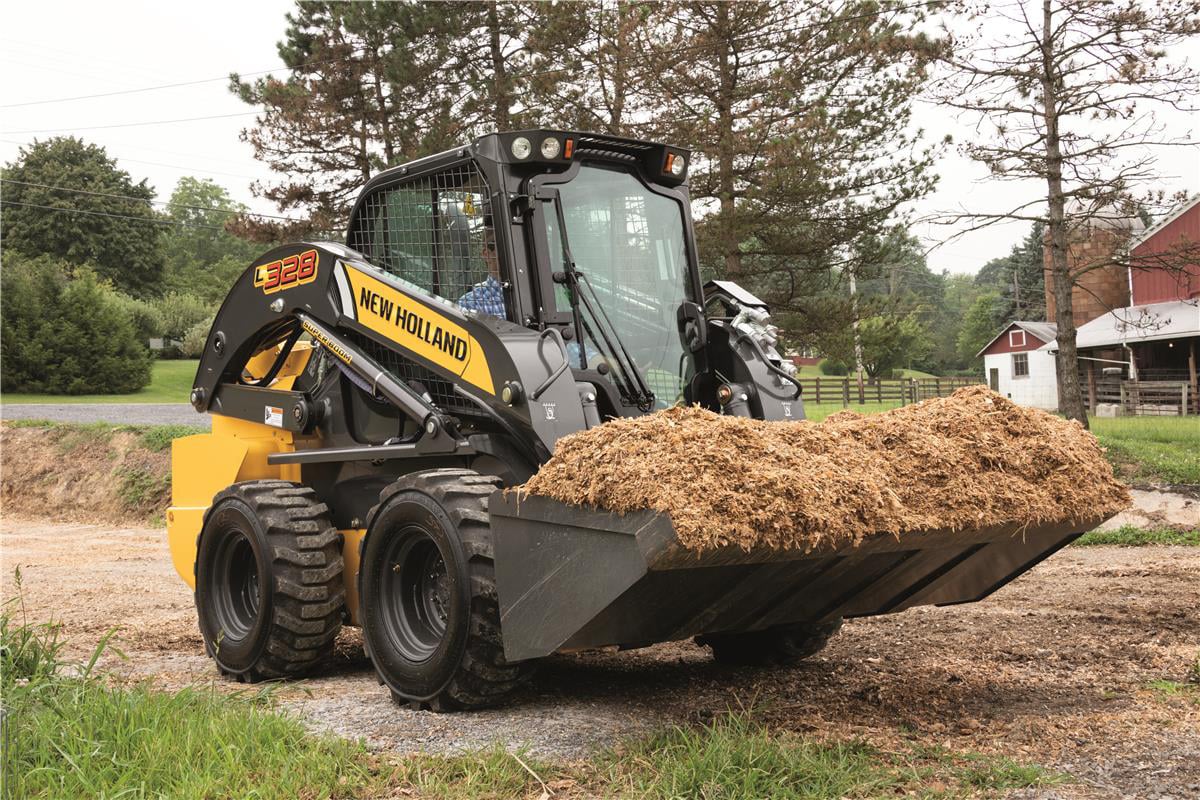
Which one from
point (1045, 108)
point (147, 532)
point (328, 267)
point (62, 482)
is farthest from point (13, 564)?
point (1045, 108)

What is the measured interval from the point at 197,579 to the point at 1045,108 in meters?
12.3

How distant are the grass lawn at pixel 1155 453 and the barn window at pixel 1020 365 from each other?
25376 millimetres

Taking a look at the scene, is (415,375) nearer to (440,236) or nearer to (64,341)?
(440,236)

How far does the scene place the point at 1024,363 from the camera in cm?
4297

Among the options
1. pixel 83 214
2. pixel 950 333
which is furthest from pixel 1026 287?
pixel 83 214

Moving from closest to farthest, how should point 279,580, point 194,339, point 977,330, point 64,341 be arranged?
1. point 279,580
2. point 64,341
3. point 194,339
4. point 977,330

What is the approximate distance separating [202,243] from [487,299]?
293 feet

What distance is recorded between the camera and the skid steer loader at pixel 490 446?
191 inches

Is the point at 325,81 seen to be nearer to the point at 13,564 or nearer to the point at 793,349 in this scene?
the point at 793,349

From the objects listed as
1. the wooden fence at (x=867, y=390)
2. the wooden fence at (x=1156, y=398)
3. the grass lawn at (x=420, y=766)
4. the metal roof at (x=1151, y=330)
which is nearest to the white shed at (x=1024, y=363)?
the wooden fence at (x=867, y=390)

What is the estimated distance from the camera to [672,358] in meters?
6.51

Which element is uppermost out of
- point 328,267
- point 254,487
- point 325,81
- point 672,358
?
point 325,81

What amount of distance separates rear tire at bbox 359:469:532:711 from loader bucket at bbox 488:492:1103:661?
0.26 metres

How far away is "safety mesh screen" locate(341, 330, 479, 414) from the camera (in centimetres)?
612
